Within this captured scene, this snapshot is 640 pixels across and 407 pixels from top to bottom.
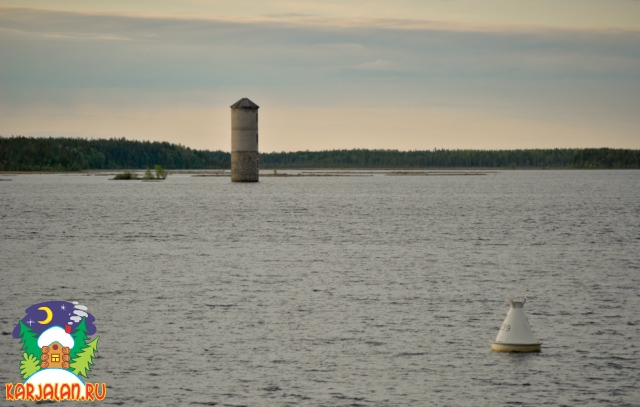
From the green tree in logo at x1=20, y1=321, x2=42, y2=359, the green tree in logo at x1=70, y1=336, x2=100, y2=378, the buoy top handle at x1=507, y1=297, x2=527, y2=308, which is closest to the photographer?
the green tree in logo at x1=20, y1=321, x2=42, y2=359

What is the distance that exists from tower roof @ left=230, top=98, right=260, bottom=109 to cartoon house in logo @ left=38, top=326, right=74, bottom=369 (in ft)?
448

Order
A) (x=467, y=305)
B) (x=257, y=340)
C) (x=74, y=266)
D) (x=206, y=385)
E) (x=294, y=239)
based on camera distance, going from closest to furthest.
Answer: (x=206, y=385)
(x=257, y=340)
(x=467, y=305)
(x=74, y=266)
(x=294, y=239)

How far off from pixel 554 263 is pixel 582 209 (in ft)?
196

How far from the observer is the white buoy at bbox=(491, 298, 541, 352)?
73.2 feet

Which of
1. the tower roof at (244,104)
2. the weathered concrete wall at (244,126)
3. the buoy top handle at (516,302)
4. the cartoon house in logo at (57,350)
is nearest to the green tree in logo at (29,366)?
the cartoon house in logo at (57,350)

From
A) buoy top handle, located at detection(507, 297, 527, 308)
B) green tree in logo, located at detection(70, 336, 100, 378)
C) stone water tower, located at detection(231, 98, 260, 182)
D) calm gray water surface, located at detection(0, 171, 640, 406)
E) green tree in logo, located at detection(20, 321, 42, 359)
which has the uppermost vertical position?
stone water tower, located at detection(231, 98, 260, 182)

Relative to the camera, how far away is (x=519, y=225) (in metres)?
74.6

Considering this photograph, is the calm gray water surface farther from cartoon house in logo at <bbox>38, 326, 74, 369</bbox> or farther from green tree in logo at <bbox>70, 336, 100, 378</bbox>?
cartoon house in logo at <bbox>38, 326, 74, 369</bbox>

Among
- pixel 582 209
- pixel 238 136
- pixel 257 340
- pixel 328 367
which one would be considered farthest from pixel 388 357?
pixel 238 136

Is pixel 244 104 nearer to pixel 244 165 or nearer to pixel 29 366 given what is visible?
pixel 244 165

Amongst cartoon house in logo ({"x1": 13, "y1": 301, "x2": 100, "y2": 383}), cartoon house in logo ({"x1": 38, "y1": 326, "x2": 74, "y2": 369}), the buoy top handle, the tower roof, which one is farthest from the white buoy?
the tower roof

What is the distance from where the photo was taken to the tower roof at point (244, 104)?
153 meters

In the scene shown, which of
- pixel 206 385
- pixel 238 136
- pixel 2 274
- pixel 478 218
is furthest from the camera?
pixel 238 136

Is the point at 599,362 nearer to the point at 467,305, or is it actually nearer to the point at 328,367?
the point at 328,367
